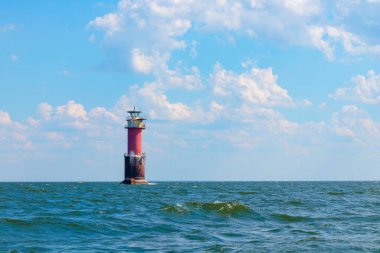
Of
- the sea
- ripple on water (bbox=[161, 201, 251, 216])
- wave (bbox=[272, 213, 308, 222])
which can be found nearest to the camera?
the sea

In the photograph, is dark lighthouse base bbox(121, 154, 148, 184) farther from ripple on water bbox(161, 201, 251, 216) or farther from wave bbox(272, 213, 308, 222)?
wave bbox(272, 213, 308, 222)

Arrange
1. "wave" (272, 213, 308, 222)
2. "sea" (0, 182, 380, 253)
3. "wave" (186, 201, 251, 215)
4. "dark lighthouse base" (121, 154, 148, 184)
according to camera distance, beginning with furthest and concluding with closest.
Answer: "dark lighthouse base" (121, 154, 148, 184) < "wave" (186, 201, 251, 215) < "wave" (272, 213, 308, 222) < "sea" (0, 182, 380, 253)

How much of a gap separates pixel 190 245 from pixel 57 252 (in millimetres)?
5241

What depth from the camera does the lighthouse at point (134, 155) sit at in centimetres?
9681

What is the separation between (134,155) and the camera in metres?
96.6

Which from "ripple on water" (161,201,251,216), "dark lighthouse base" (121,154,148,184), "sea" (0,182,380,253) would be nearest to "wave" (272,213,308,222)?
"sea" (0,182,380,253)

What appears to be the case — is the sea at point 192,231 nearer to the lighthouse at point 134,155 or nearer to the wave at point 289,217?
the wave at point 289,217

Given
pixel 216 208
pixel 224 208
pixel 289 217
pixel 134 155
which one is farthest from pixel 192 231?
pixel 134 155

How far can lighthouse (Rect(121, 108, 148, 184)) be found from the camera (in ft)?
318

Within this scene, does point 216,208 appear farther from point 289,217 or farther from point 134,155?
point 134,155

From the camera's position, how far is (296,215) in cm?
3362

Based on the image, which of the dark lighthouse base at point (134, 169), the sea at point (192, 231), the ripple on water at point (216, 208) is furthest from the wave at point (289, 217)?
the dark lighthouse base at point (134, 169)

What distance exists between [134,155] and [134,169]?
2.68 metres

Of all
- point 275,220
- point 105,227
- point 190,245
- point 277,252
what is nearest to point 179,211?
point 275,220
